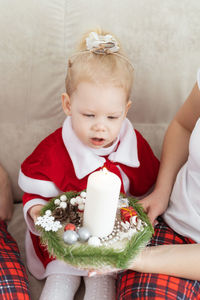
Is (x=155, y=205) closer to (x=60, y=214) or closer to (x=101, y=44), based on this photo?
(x=60, y=214)

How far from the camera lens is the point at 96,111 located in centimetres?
110

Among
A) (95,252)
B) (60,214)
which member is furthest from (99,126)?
(95,252)

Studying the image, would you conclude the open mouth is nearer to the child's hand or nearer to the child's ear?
the child's ear

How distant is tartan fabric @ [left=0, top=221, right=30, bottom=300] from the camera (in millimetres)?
1041

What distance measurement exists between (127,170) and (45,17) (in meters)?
0.65

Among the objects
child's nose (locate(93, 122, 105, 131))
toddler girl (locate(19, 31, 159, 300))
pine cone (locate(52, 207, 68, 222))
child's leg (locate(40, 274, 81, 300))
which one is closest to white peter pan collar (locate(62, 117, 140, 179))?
toddler girl (locate(19, 31, 159, 300))

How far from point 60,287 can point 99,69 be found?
0.70m

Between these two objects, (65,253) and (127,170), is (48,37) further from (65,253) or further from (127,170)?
(65,253)

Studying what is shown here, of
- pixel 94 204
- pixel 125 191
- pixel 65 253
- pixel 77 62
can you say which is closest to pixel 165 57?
pixel 77 62

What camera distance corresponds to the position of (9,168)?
146cm

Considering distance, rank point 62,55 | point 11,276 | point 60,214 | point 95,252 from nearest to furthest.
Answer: point 95,252, point 60,214, point 11,276, point 62,55

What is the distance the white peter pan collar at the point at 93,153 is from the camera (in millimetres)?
1207

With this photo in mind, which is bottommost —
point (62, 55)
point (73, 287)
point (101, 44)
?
point (73, 287)

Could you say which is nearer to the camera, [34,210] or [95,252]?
[95,252]
